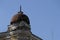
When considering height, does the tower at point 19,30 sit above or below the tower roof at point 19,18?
below

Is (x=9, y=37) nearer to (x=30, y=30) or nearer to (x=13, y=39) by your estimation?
(x=13, y=39)

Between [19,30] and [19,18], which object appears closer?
[19,30]

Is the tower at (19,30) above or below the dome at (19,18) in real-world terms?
below

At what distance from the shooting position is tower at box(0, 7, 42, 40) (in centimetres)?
4670

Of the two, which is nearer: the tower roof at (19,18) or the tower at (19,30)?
the tower at (19,30)

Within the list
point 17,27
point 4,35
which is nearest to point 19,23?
point 17,27

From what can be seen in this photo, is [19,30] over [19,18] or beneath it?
beneath

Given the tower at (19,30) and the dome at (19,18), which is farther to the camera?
the dome at (19,18)

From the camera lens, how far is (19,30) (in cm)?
4706

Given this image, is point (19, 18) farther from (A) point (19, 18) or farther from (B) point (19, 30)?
(B) point (19, 30)

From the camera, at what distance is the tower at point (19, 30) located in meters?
46.7

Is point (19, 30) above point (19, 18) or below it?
below

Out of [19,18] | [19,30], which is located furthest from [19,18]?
[19,30]

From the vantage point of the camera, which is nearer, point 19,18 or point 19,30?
point 19,30
